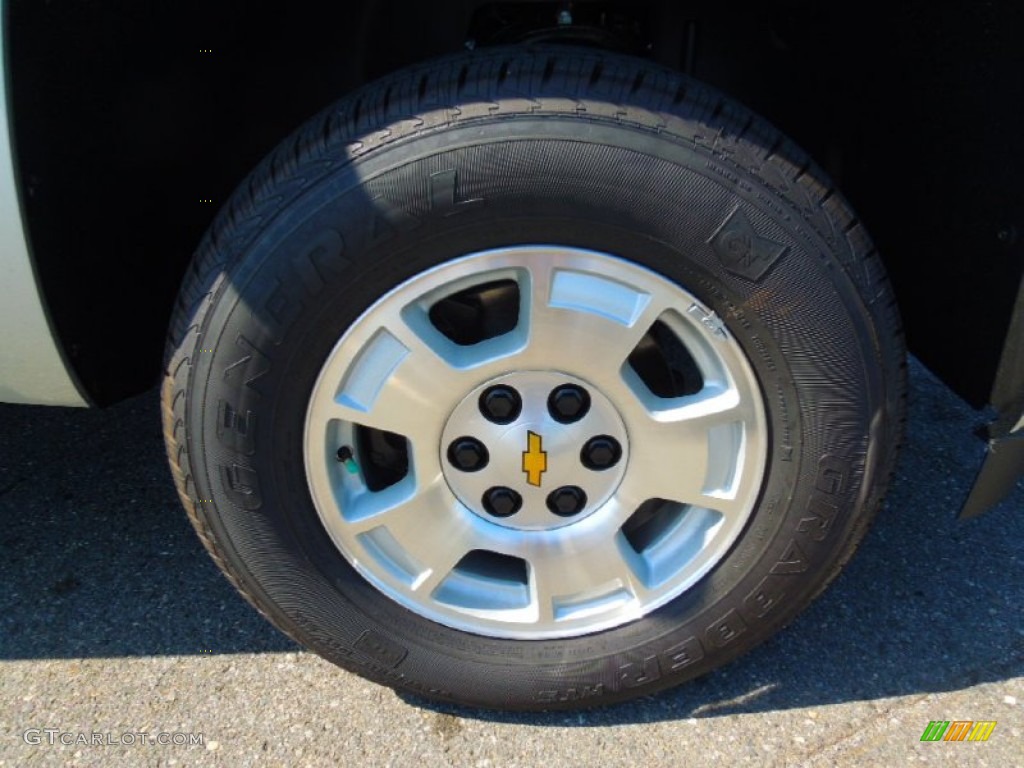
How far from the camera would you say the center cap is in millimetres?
1602

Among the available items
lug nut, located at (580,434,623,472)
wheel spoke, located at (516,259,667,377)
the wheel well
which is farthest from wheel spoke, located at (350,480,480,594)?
the wheel well

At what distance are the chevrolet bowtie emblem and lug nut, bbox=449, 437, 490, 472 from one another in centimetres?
7

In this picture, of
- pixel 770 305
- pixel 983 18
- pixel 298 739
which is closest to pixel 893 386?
pixel 770 305

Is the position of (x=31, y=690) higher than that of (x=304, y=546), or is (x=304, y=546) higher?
(x=304, y=546)

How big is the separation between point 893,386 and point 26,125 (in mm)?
1556

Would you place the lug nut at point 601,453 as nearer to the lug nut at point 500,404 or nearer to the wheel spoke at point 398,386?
the lug nut at point 500,404

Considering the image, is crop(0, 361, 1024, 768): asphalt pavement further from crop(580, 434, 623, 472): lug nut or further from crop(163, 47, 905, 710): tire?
crop(580, 434, 623, 472): lug nut

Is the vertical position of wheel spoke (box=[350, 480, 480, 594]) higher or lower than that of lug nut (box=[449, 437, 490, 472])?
lower

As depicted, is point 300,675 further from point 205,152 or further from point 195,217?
point 205,152

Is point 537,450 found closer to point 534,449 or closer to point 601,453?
point 534,449

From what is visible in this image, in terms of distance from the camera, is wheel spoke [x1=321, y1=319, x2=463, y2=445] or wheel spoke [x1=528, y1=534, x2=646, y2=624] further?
wheel spoke [x1=528, y1=534, x2=646, y2=624]

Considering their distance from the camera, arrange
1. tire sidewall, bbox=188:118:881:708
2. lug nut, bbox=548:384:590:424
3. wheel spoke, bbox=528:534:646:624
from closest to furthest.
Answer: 1. tire sidewall, bbox=188:118:881:708
2. lug nut, bbox=548:384:590:424
3. wheel spoke, bbox=528:534:646:624

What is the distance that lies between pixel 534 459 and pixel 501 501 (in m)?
0.11

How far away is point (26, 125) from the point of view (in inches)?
57.9
